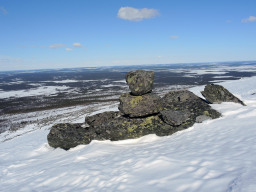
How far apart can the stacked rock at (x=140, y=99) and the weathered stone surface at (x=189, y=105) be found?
1144 mm

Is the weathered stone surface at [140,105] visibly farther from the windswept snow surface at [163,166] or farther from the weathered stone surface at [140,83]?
the windswept snow surface at [163,166]

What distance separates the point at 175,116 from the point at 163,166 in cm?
589

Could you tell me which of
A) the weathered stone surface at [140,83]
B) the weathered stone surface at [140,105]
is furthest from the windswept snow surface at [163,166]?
the weathered stone surface at [140,83]

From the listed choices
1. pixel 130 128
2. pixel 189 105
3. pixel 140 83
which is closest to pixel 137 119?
pixel 130 128

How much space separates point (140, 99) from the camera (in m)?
13.6

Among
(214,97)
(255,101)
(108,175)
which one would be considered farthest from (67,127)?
(255,101)

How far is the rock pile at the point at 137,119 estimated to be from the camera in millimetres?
12188

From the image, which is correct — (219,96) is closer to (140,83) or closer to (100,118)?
(140,83)

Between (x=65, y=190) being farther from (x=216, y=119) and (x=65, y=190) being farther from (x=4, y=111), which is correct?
(x=4, y=111)

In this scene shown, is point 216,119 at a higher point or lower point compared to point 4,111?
higher

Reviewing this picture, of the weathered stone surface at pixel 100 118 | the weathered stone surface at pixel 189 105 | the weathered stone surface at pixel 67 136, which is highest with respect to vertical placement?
the weathered stone surface at pixel 189 105

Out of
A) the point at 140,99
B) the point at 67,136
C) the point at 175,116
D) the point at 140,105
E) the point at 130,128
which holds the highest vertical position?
the point at 140,99

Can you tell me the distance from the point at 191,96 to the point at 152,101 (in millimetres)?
3707

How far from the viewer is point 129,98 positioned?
13773mm
